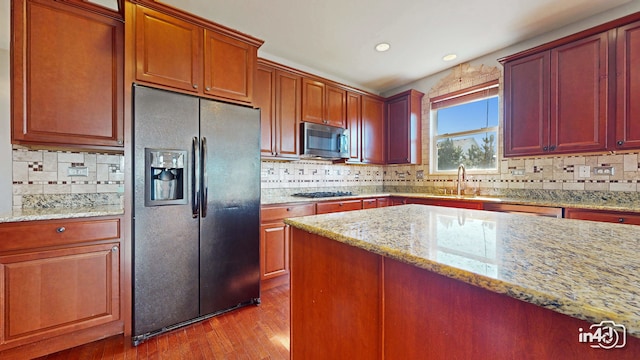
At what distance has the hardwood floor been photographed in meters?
1.60

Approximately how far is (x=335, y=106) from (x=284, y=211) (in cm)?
165

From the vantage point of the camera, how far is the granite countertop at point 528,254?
1.45 ft

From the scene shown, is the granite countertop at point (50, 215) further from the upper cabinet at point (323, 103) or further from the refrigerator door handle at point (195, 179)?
the upper cabinet at point (323, 103)

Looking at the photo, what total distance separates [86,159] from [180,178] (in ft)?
2.96

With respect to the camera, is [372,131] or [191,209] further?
[372,131]

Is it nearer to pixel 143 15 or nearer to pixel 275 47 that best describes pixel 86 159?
pixel 143 15

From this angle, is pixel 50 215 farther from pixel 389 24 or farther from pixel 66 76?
pixel 389 24

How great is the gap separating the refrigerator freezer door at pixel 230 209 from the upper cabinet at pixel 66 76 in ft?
2.19

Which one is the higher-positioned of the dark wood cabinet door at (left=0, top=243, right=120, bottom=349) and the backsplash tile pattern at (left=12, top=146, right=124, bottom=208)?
the backsplash tile pattern at (left=12, top=146, right=124, bottom=208)

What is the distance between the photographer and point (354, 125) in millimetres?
3658

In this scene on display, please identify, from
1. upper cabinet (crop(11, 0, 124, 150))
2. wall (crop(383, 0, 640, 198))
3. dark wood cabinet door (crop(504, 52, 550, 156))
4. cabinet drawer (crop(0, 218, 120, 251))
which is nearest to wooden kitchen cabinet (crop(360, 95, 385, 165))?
wall (crop(383, 0, 640, 198))

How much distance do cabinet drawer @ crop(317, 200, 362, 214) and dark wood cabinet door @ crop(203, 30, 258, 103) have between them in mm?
1340

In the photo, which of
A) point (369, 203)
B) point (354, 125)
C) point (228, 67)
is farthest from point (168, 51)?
point (369, 203)

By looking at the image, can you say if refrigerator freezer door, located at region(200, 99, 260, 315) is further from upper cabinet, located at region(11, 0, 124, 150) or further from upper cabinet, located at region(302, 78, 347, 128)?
upper cabinet, located at region(302, 78, 347, 128)
